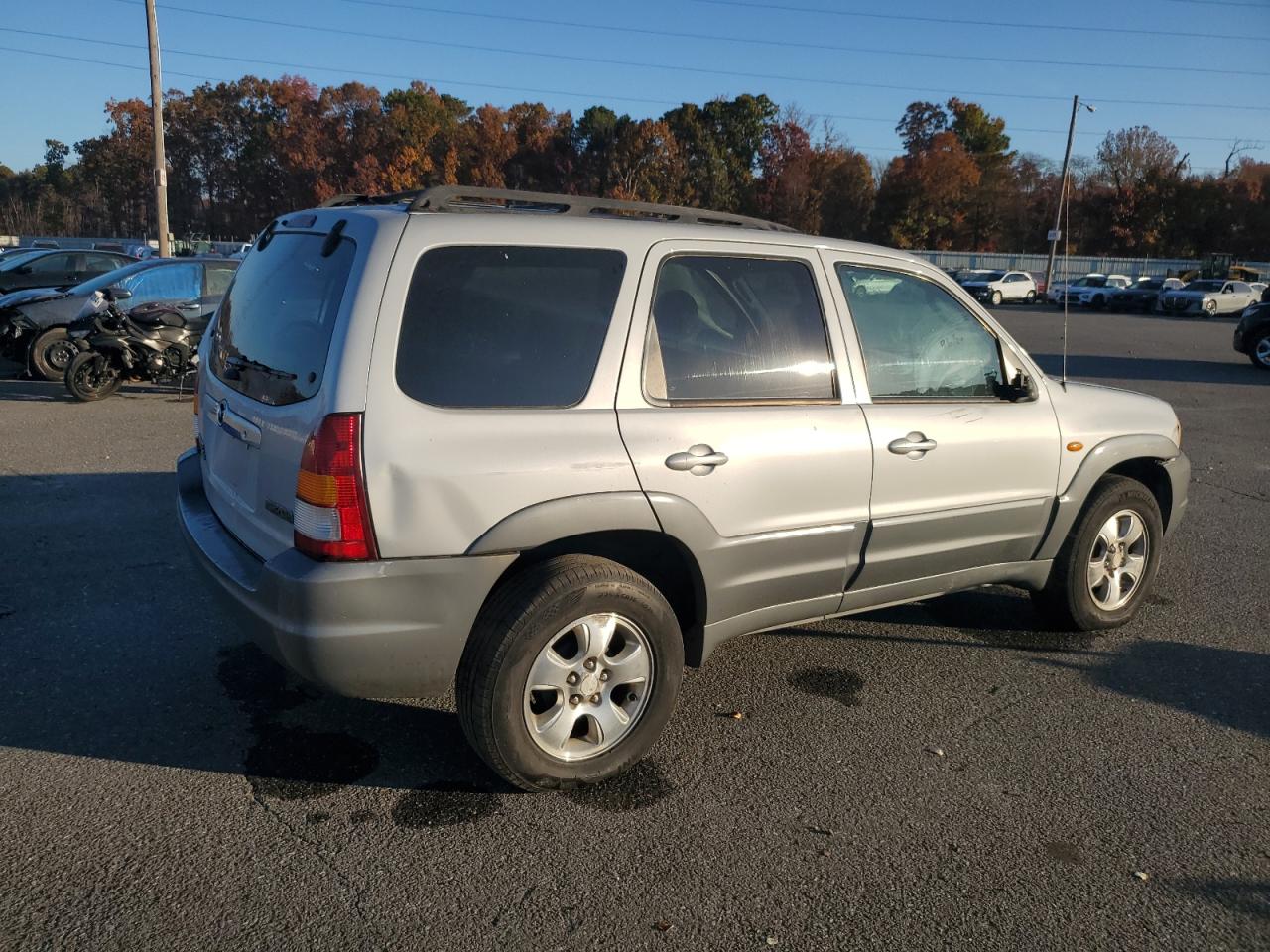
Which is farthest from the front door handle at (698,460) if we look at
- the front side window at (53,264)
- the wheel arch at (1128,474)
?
the front side window at (53,264)

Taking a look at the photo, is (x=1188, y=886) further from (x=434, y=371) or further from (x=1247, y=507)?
(x=1247, y=507)

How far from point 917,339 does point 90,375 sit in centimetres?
981

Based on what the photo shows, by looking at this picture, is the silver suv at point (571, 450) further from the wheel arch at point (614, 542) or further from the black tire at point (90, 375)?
the black tire at point (90, 375)

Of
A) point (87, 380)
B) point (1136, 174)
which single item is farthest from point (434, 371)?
point (1136, 174)

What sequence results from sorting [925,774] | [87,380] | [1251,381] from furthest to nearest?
[1251,381] < [87,380] < [925,774]

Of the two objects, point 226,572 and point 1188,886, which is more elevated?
point 226,572

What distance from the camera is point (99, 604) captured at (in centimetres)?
477

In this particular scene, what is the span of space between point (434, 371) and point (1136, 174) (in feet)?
255

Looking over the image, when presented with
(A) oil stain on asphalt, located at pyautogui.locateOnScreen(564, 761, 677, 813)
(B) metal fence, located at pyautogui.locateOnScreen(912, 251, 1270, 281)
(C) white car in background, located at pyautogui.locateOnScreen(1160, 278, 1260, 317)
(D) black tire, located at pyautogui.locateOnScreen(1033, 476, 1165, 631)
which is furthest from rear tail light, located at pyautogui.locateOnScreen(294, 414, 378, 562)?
(B) metal fence, located at pyautogui.locateOnScreen(912, 251, 1270, 281)

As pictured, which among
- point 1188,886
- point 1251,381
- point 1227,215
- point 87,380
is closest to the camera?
point 1188,886

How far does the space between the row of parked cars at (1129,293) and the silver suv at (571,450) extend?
3287cm

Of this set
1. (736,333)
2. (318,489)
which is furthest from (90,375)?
(736,333)

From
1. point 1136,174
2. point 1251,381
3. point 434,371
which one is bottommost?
point 1251,381

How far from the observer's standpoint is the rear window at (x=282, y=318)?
3.09 meters
